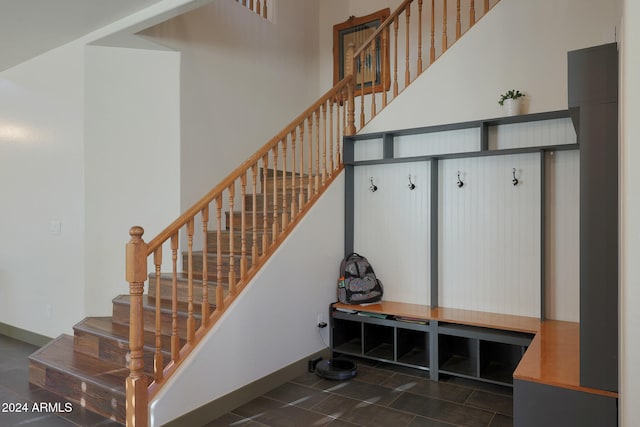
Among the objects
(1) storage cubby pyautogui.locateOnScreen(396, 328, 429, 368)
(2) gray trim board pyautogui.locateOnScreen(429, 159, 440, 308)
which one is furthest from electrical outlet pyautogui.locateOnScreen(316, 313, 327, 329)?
(2) gray trim board pyautogui.locateOnScreen(429, 159, 440, 308)

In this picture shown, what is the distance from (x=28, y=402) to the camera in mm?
3062

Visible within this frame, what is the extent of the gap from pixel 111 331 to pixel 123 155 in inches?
62.0

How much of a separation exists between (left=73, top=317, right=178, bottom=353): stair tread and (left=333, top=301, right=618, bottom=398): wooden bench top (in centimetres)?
153

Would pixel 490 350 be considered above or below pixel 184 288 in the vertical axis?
below

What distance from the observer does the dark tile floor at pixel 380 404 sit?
281 centimetres

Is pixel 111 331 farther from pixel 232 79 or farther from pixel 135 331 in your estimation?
pixel 232 79

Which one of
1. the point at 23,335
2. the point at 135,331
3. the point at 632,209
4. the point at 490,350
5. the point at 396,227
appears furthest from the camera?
the point at 23,335

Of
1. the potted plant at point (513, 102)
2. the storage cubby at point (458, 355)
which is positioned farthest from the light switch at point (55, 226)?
the potted plant at point (513, 102)

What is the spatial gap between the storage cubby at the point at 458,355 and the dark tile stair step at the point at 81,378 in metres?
2.33

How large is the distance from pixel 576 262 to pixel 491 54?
1.82m

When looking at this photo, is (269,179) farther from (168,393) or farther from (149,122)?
(168,393)

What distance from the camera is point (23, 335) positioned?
451 cm

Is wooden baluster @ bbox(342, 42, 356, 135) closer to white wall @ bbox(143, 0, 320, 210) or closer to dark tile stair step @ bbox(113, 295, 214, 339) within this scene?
white wall @ bbox(143, 0, 320, 210)

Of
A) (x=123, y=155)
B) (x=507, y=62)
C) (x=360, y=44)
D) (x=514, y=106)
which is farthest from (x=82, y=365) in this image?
(x=360, y=44)
